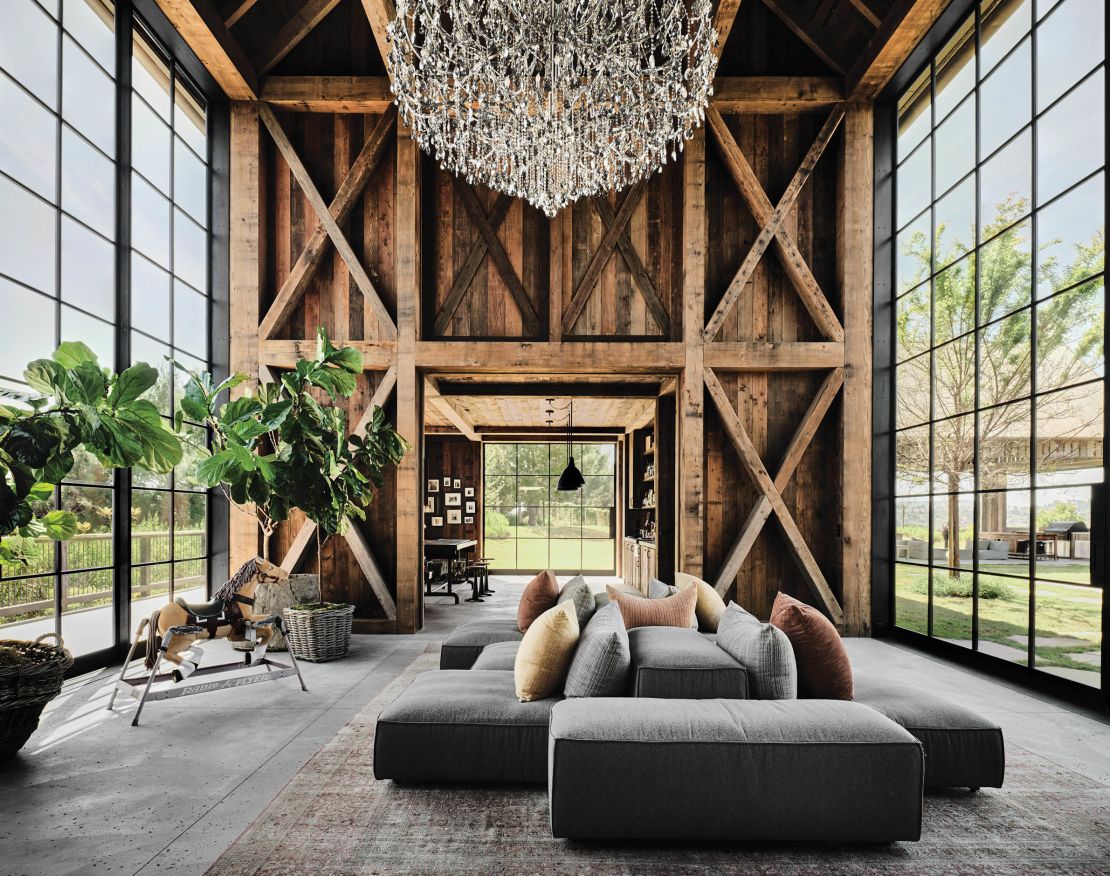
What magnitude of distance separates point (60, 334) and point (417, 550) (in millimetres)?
3468

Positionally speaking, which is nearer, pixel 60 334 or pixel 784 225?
pixel 60 334

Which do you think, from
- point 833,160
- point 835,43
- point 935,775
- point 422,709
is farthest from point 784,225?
point 422,709

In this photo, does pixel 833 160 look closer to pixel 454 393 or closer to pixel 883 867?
pixel 454 393

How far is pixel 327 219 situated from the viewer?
6828 mm

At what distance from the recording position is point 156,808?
280cm

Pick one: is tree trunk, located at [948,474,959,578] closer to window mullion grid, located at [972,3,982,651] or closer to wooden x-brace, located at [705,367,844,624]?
window mullion grid, located at [972,3,982,651]

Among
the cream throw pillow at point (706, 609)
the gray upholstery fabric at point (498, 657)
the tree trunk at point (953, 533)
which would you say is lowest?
the gray upholstery fabric at point (498, 657)

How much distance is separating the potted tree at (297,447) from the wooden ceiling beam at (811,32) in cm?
525

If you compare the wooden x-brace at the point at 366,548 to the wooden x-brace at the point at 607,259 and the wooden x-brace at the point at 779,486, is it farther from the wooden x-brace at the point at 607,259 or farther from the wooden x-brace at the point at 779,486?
the wooden x-brace at the point at 779,486

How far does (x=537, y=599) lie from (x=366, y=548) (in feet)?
10.2

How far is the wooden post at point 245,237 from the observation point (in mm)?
6801

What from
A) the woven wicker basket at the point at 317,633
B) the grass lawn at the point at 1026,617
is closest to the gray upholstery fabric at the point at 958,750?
the woven wicker basket at the point at 317,633

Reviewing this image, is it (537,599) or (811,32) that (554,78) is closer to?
(537,599)

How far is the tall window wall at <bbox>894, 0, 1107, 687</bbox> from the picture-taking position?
468 centimetres
